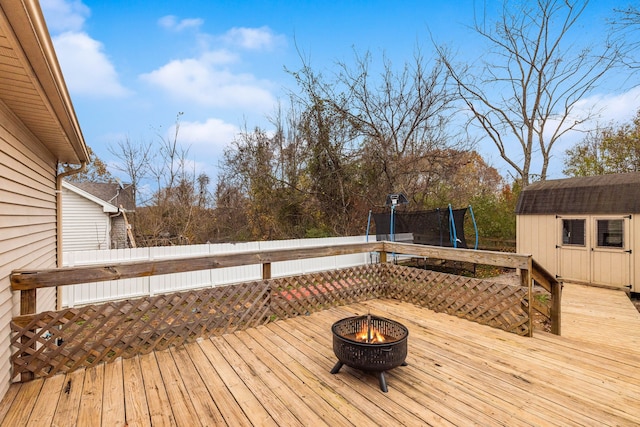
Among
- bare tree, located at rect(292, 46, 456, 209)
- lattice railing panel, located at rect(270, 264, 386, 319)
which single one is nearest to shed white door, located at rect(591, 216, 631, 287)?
bare tree, located at rect(292, 46, 456, 209)

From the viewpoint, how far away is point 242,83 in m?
10.9

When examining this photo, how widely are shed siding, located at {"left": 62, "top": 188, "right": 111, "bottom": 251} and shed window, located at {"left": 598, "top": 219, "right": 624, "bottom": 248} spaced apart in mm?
14813

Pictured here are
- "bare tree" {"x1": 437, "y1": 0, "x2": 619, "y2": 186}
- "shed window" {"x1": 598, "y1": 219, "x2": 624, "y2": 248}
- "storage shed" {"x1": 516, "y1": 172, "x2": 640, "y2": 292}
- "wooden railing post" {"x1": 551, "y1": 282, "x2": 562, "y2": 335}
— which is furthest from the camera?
"bare tree" {"x1": 437, "y1": 0, "x2": 619, "y2": 186}

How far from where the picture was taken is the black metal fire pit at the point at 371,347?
2.21 meters

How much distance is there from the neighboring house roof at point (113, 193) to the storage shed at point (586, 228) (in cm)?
1354

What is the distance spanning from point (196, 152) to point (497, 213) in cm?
1114

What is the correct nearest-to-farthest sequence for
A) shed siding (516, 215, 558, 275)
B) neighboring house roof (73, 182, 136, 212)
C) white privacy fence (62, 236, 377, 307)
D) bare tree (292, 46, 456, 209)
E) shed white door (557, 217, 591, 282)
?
white privacy fence (62, 236, 377, 307)
shed white door (557, 217, 591, 282)
shed siding (516, 215, 558, 275)
bare tree (292, 46, 456, 209)
neighboring house roof (73, 182, 136, 212)

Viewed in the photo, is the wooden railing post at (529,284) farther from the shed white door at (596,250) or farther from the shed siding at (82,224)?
the shed siding at (82,224)

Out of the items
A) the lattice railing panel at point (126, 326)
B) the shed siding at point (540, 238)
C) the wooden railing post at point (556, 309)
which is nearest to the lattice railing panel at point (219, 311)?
the lattice railing panel at point (126, 326)

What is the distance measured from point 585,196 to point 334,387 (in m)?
7.70

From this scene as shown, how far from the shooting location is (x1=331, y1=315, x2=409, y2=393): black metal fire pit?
86.9 inches

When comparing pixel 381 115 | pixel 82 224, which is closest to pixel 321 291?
pixel 381 115

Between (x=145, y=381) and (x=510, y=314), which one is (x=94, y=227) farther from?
(x=510, y=314)

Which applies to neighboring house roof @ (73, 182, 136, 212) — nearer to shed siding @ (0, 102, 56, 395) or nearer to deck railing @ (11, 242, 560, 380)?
shed siding @ (0, 102, 56, 395)
